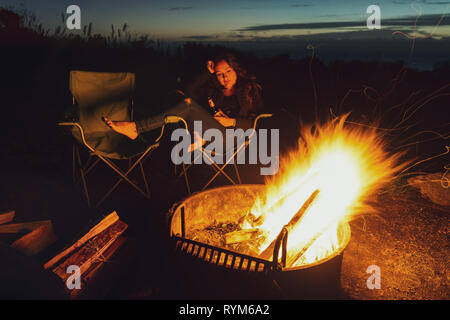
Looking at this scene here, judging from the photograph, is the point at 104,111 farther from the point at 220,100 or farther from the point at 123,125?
the point at 220,100

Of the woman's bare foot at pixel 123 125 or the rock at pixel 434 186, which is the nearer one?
the woman's bare foot at pixel 123 125

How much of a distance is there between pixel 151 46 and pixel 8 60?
84.4 inches

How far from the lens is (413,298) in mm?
2043

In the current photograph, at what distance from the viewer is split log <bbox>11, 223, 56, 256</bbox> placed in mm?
2091

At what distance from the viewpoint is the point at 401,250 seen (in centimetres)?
248

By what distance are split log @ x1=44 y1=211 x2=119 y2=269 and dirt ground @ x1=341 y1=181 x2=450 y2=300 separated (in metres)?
1.45

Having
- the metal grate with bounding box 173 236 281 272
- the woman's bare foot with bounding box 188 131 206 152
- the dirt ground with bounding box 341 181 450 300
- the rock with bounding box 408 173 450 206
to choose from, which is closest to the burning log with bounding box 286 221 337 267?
the metal grate with bounding box 173 236 281 272

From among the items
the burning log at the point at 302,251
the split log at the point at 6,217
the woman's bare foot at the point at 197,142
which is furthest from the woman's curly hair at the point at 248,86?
the split log at the point at 6,217

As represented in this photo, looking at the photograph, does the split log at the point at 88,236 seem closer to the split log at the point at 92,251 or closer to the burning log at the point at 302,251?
the split log at the point at 92,251

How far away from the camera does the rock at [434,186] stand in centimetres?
309

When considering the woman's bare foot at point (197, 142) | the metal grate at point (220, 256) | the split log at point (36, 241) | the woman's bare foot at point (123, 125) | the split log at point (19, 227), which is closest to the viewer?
the metal grate at point (220, 256)

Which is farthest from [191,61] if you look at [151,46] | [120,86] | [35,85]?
[120,86]

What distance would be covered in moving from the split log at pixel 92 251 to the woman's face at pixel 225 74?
1316 mm

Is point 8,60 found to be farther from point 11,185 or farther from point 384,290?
point 384,290
